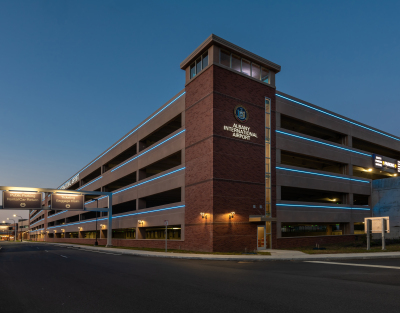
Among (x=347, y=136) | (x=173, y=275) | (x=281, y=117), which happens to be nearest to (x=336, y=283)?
(x=173, y=275)

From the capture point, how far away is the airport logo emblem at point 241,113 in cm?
3341

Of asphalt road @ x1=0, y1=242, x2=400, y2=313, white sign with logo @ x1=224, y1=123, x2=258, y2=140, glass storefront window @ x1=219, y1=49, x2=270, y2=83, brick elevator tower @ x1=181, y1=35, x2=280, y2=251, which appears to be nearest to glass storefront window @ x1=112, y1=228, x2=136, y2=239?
brick elevator tower @ x1=181, y1=35, x2=280, y2=251

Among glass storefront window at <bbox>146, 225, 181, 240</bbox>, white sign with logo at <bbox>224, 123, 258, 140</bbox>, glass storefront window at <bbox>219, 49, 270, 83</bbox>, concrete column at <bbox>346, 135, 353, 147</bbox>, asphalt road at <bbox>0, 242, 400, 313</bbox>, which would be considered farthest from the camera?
concrete column at <bbox>346, 135, 353, 147</bbox>

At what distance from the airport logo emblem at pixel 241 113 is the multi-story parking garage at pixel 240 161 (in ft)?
0.35

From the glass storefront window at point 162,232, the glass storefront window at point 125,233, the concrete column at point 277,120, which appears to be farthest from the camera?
the glass storefront window at point 125,233

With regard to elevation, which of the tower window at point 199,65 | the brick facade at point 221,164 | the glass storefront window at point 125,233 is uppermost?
the tower window at point 199,65

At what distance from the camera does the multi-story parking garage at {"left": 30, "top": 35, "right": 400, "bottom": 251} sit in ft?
104

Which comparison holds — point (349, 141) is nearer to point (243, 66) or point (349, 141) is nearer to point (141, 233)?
point (243, 66)

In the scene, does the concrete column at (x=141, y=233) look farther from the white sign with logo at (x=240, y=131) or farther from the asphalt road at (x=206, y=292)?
the asphalt road at (x=206, y=292)

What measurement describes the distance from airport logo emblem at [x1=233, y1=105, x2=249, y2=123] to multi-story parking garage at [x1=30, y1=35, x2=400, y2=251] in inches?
4.2

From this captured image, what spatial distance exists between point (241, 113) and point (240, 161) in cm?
481

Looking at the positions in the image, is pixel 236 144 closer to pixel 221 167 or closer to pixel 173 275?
pixel 221 167

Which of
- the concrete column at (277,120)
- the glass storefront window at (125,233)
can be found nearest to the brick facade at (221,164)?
the concrete column at (277,120)

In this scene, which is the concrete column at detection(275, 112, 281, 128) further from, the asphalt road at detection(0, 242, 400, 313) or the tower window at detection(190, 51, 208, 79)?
the asphalt road at detection(0, 242, 400, 313)
